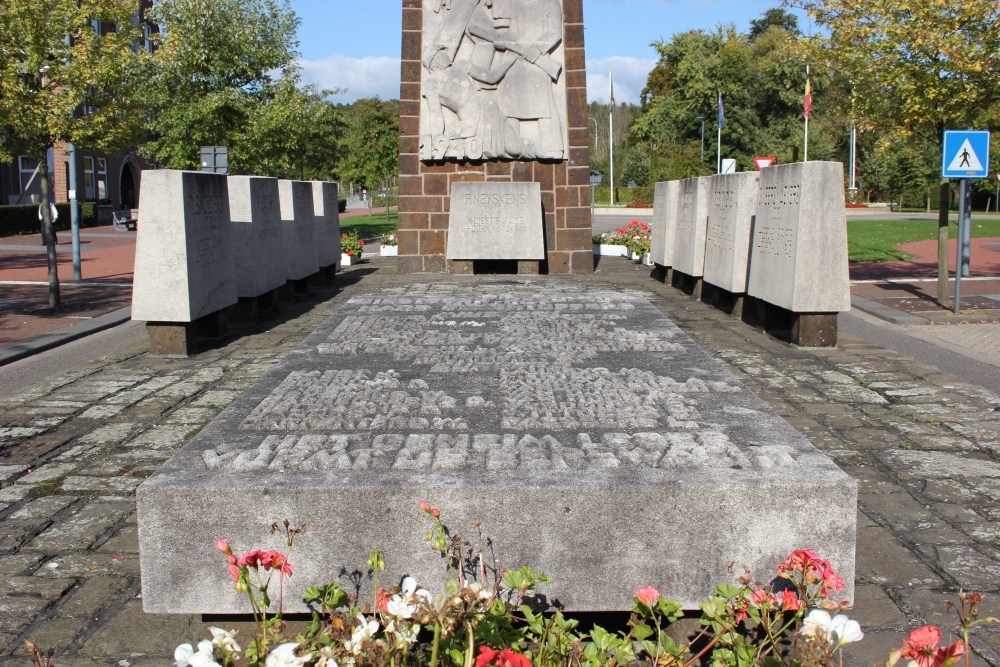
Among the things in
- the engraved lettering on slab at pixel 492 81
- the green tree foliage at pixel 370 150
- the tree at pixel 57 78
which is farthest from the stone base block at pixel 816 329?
the green tree foliage at pixel 370 150

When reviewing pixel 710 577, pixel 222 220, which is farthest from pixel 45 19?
pixel 710 577

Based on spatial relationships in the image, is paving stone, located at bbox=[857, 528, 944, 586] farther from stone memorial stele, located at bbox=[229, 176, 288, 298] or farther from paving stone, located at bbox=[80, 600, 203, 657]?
stone memorial stele, located at bbox=[229, 176, 288, 298]

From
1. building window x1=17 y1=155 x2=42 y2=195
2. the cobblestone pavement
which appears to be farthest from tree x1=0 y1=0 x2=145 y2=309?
building window x1=17 y1=155 x2=42 y2=195

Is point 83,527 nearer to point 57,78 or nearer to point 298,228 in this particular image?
point 298,228

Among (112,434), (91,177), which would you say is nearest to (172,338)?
(112,434)

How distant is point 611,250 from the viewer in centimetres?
2008

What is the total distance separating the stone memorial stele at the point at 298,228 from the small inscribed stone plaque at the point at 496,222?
218cm

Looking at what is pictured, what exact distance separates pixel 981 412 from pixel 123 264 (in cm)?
1807

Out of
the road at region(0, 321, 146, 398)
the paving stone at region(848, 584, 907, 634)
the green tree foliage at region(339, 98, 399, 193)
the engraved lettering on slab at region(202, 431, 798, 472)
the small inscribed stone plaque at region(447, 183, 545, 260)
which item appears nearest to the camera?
the engraved lettering on slab at region(202, 431, 798, 472)

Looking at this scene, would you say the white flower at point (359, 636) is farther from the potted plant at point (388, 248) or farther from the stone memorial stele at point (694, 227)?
the potted plant at point (388, 248)

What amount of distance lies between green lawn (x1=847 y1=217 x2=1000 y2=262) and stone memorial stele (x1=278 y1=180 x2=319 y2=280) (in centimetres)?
942

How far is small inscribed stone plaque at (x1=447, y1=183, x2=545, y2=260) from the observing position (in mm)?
14586

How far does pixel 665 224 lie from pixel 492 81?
359 centimetres

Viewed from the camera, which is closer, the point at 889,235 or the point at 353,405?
the point at 353,405
